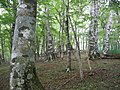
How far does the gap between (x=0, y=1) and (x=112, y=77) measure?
7.07 m

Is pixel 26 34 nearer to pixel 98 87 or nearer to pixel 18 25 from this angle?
pixel 18 25

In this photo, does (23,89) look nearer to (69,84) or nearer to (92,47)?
(69,84)

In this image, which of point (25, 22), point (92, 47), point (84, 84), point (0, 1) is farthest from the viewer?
point (92, 47)

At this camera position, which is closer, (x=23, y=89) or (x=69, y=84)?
(x=23, y=89)

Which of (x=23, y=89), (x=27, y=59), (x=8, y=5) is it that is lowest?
(x=23, y=89)

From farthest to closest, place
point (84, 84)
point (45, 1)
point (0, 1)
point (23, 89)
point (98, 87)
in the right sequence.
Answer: point (45, 1), point (0, 1), point (84, 84), point (98, 87), point (23, 89)

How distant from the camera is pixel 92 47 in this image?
1460 cm

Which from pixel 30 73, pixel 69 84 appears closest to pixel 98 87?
pixel 69 84

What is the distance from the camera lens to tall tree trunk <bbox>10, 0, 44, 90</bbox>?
14.4 ft

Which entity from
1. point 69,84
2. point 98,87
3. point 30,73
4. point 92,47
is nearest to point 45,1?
point 92,47

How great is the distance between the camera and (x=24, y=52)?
4496 mm

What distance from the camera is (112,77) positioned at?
25.0ft

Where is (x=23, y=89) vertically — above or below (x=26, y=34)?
below

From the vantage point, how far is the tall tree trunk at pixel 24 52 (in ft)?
14.4
